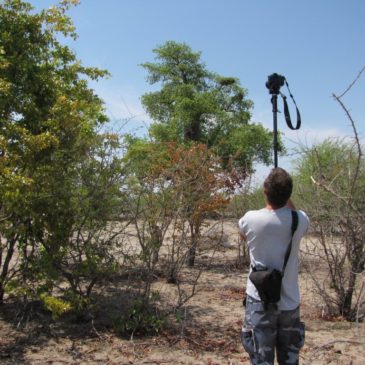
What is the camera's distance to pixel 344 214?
20.4 ft

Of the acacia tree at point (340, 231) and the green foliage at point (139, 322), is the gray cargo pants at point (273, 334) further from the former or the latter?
the acacia tree at point (340, 231)

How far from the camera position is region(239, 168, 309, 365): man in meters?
3.25

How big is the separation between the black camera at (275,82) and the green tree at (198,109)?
Result: 22987 mm

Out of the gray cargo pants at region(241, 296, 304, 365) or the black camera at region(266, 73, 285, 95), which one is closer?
the gray cargo pants at region(241, 296, 304, 365)

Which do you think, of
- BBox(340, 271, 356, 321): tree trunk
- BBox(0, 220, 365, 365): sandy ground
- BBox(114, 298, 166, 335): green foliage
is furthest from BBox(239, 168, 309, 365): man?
BBox(340, 271, 356, 321): tree trunk

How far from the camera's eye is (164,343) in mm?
5469

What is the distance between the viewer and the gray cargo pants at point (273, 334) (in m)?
3.26

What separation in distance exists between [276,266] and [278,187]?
526 mm

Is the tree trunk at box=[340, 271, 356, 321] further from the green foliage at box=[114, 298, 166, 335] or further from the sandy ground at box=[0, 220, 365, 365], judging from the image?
the green foliage at box=[114, 298, 166, 335]

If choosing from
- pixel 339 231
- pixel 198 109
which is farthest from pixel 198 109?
pixel 339 231

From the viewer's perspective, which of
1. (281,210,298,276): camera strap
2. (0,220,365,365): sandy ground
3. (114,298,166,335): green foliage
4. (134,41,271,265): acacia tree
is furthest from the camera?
(134,41,271,265): acacia tree

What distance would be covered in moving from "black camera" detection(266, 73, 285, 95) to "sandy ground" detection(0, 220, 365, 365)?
90.4 inches

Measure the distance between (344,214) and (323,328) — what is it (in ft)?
4.80

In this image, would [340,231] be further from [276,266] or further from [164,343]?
[276,266]
